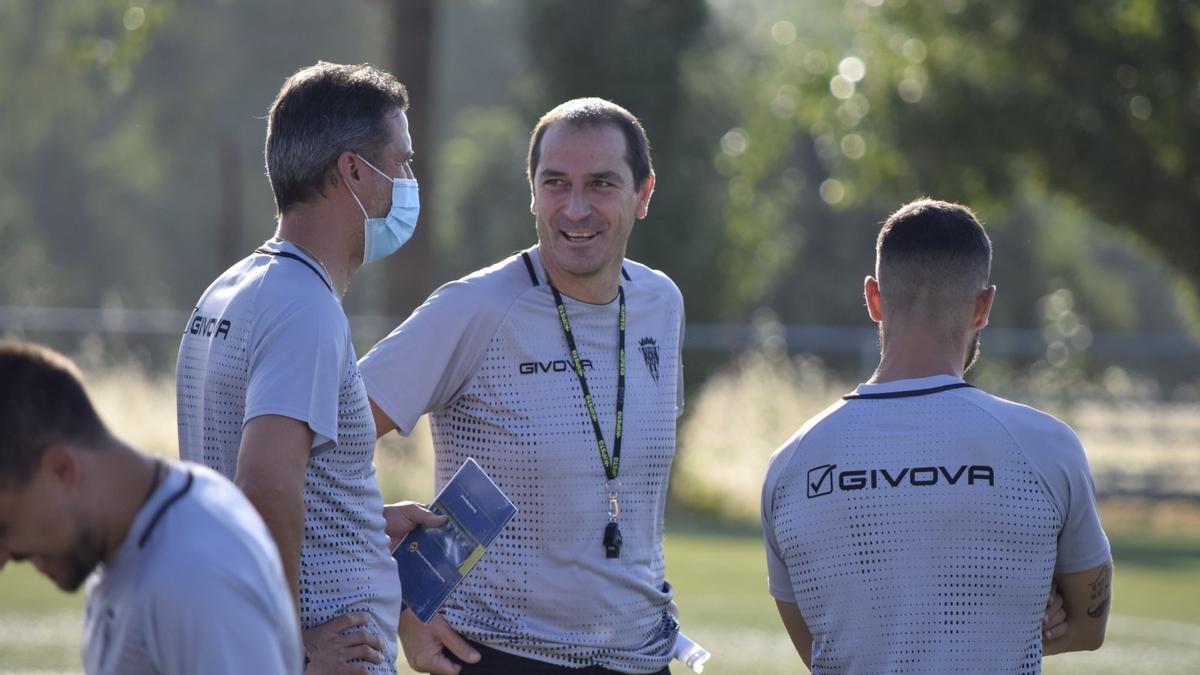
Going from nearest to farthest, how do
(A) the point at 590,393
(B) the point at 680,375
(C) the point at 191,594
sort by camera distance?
(C) the point at 191,594 < (A) the point at 590,393 < (B) the point at 680,375

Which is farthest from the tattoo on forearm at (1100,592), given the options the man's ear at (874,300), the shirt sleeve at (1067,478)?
the man's ear at (874,300)

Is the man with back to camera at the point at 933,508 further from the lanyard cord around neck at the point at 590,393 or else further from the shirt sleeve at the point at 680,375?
the shirt sleeve at the point at 680,375

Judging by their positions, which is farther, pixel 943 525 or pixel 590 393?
pixel 590 393

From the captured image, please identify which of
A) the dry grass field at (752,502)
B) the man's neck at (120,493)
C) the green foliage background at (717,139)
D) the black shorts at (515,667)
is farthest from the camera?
the green foliage background at (717,139)

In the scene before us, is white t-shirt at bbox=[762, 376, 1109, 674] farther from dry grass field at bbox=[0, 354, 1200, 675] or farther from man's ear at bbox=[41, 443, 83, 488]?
dry grass field at bbox=[0, 354, 1200, 675]

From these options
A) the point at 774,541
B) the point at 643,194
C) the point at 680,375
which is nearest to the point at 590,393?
the point at 680,375

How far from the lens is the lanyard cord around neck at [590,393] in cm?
486

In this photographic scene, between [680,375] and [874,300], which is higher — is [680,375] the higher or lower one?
the lower one

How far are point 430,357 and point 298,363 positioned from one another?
116 cm

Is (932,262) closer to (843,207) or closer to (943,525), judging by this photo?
(943,525)

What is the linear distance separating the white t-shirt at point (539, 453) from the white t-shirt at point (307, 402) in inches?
28.0

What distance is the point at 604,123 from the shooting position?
16.9 feet

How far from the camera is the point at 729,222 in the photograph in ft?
77.8

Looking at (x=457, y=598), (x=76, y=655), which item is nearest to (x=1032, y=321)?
(x=76, y=655)
